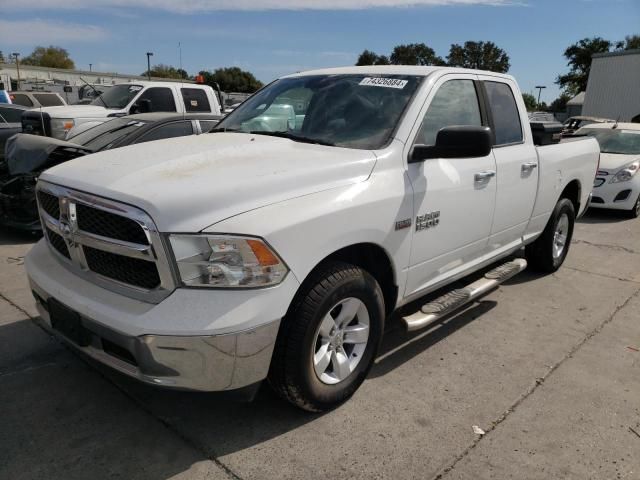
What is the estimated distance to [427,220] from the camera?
326 centimetres

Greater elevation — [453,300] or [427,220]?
[427,220]

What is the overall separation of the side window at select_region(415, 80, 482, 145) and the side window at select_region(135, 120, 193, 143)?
400 centimetres

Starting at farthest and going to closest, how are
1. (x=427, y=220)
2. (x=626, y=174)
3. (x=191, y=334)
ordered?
1. (x=626, y=174)
2. (x=427, y=220)
3. (x=191, y=334)

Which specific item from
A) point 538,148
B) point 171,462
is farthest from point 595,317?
point 171,462

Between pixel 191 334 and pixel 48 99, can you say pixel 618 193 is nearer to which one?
pixel 191 334

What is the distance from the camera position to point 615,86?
32.2m

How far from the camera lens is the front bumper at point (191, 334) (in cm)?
224

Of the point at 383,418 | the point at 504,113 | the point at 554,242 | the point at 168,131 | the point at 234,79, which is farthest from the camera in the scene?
the point at 234,79

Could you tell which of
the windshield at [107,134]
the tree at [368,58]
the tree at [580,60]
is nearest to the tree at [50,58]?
the tree at [368,58]

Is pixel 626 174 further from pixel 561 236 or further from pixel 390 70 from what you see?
pixel 390 70

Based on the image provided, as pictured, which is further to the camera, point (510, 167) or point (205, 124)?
point (205, 124)

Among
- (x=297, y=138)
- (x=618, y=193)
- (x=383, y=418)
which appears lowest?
(x=383, y=418)

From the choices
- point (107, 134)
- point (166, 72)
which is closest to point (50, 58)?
point (166, 72)

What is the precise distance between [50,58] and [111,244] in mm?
118030
